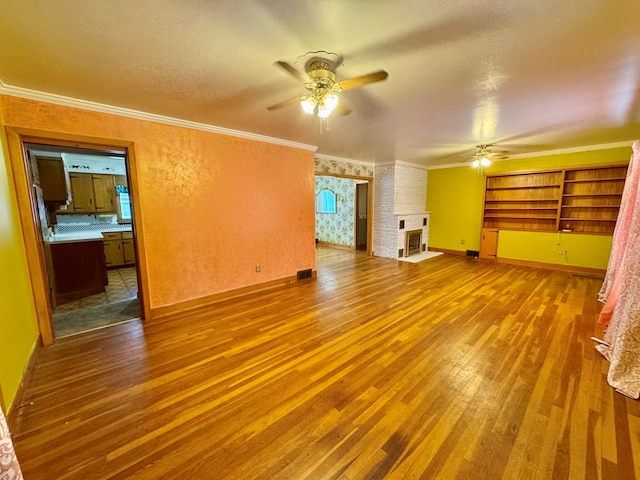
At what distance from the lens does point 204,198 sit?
356 cm

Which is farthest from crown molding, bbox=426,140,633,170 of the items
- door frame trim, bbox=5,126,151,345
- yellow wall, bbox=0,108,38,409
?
yellow wall, bbox=0,108,38,409

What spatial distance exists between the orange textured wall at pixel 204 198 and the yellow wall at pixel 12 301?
0.78m

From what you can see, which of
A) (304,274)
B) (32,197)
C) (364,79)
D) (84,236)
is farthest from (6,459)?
(84,236)

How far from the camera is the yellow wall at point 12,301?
1.78 meters

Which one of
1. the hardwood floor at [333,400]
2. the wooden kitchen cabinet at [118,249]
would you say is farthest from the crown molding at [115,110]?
the wooden kitchen cabinet at [118,249]

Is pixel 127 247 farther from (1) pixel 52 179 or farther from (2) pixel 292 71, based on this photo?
(2) pixel 292 71

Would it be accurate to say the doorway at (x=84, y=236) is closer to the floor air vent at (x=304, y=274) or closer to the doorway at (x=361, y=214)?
the floor air vent at (x=304, y=274)

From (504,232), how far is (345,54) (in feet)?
19.7

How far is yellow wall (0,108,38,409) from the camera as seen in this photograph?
178 cm

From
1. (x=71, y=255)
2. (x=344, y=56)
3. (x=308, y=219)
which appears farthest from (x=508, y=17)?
(x=71, y=255)

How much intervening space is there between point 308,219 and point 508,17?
12.1ft

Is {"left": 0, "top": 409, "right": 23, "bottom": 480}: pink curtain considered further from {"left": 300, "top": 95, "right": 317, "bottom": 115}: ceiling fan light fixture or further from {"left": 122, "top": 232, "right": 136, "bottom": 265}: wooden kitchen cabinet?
{"left": 122, "top": 232, "right": 136, "bottom": 265}: wooden kitchen cabinet

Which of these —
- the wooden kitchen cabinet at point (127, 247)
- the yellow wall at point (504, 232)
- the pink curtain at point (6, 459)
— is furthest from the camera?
the wooden kitchen cabinet at point (127, 247)

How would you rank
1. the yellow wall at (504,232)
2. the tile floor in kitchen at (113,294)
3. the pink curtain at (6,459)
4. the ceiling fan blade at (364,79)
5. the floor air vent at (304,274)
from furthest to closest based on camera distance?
the yellow wall at (504,232) < the floor air vent at (304,274) < the tile floor in kitchen at (113,294) < the ceiling fan blade at (364,79) < the pink curtain at (6,459)
